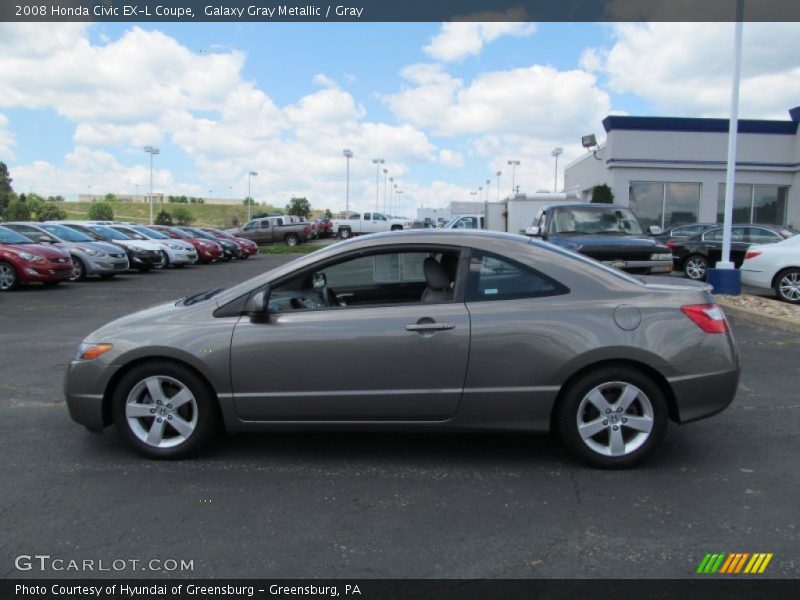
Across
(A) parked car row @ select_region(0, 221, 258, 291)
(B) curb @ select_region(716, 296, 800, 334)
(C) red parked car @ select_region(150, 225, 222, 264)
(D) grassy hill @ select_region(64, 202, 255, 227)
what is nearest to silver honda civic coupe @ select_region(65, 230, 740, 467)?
(B) curb @ select_region(716, 296, 800, 334)

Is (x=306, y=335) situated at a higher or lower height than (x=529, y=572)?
higher

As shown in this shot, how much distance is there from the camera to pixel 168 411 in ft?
14.1

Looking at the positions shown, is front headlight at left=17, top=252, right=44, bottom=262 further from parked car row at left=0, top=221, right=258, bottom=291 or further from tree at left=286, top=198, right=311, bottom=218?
tree at left=286, top=198, right=311, bottom=218

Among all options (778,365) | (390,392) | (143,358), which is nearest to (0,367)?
(143,358)

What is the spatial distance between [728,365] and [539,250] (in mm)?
1420

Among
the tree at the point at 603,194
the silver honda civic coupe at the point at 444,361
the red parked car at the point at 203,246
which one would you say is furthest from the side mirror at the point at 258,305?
the tree at the point at 603,194

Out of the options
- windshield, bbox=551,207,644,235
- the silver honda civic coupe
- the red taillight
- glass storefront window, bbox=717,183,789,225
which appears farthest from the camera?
glass storefront window, bbox=717,183,789,225

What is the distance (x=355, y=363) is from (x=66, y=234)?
57.4 ft

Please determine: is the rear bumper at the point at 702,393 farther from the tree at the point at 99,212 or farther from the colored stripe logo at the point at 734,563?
the tree at the point at 99,212

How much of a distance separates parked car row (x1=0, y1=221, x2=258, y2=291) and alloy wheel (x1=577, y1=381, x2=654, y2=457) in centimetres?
1456

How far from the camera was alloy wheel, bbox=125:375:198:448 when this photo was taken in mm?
4281

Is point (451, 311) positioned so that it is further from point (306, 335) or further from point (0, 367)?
point (0, 367)

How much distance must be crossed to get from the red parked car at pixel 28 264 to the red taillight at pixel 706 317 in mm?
14907

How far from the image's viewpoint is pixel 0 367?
23.6ft
